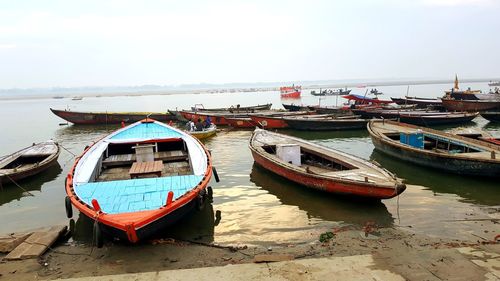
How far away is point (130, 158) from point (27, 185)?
533 cm

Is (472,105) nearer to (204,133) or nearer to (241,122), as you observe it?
(241,122)

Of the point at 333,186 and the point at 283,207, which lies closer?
the point at 333,186

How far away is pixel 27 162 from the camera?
56.4 feet

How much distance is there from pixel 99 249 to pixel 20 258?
Answer: 1.62 m

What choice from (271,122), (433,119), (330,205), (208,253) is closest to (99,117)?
(271,122)

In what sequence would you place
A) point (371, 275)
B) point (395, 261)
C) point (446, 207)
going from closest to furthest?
point (371, 275) < point (395, 261) < point (446, 207)

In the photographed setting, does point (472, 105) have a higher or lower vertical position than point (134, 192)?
higher

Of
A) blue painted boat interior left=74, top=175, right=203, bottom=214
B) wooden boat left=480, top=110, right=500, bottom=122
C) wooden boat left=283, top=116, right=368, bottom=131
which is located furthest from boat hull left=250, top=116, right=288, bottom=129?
blue painted boat interior left=74, top=175, right=203, bottom=214

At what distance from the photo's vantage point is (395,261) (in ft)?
23.1

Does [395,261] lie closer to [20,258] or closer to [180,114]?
[20,258]

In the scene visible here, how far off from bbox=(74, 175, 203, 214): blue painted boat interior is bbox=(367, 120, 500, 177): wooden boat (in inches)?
408

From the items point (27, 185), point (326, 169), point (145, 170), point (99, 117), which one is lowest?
point (27, 185)

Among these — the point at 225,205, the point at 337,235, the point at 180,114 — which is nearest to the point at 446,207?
the point at 337,235

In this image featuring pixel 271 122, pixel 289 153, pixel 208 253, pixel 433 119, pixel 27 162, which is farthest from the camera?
pixel 271 122
